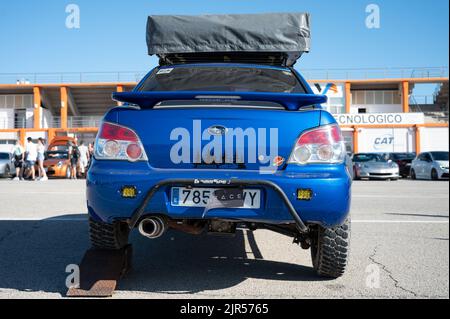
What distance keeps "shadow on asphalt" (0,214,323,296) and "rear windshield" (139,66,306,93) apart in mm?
1473

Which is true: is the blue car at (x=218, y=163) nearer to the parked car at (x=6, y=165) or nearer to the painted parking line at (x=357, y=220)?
the painted parking line at (x=357, y=220)

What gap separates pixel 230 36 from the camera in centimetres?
518

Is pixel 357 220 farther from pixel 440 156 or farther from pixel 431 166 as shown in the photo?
pixel 440 156

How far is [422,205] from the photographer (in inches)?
309

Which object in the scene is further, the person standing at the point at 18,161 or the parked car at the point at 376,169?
the person standing at the point at 18,161

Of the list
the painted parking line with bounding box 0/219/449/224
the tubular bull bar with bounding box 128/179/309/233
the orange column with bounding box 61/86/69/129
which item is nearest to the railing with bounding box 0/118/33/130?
the orange column with bounding box 61/86/69/129

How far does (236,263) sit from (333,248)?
3.23ft

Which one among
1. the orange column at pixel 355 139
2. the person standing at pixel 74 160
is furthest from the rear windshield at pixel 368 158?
the orange column at pixel 355 139

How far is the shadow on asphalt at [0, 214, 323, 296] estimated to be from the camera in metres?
3.15

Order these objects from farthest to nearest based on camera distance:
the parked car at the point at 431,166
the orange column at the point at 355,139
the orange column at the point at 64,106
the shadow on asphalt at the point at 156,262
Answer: the orange column at the point at 64,106 → the orange column at the point at 355,139 → the parked car at the point at 431,166 → the shadow on asphalt at the point at 156,262

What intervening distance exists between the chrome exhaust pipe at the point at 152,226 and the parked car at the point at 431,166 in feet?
57.2

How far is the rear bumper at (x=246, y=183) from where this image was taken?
267cm

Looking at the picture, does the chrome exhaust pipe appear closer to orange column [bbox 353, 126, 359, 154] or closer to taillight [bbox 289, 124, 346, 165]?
taillight [bbox 289, 124, 346, 165]
